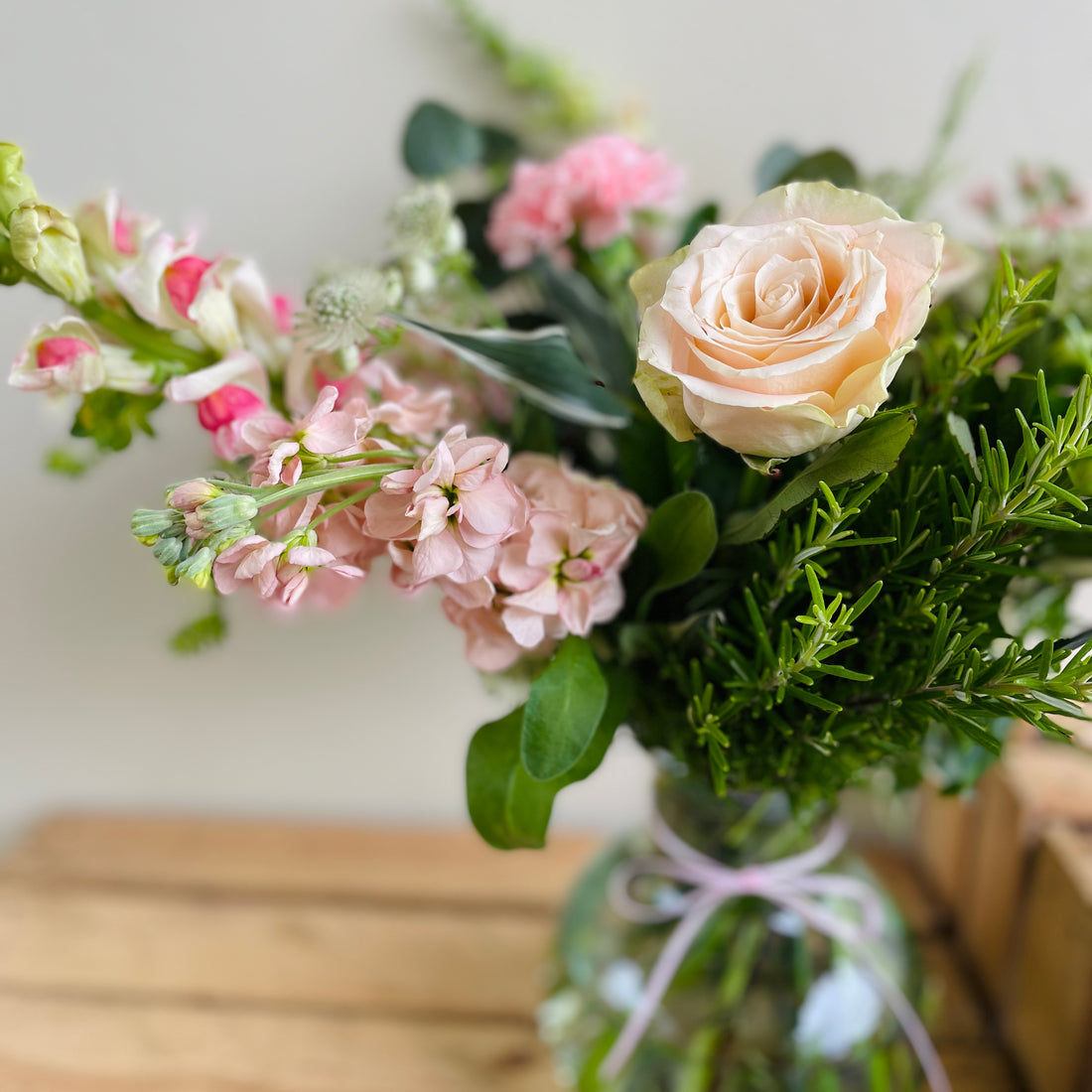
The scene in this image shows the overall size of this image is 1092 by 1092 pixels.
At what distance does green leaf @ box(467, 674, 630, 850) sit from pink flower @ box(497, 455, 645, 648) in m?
0.04

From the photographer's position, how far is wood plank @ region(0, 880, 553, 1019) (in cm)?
76

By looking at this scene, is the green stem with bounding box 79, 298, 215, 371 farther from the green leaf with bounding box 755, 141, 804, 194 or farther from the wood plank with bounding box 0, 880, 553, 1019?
the wood plank with bounding box 0, 880, 553, 1019

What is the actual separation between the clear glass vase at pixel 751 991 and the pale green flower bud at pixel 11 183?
470 mm

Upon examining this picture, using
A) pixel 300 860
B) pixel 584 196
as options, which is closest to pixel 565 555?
pixel 584 196

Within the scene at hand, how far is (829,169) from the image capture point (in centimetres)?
49

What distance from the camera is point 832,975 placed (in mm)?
594

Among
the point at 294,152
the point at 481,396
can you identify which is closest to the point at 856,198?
the point at 481,396

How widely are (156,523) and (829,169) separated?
40 centimetres

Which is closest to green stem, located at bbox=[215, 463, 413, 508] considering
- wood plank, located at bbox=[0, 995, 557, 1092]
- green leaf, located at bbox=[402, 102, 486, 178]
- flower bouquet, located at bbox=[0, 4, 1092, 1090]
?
flower bouquet, located at bbox=[0, 4, 1092, 1090]

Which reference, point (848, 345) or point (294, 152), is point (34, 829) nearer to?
point (294, 152)

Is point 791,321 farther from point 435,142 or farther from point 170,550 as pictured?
point 435,142

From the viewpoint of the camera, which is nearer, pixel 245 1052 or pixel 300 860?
pixel 245 1052

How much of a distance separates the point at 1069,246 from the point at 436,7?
1.62 ft

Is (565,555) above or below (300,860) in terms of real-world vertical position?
above
